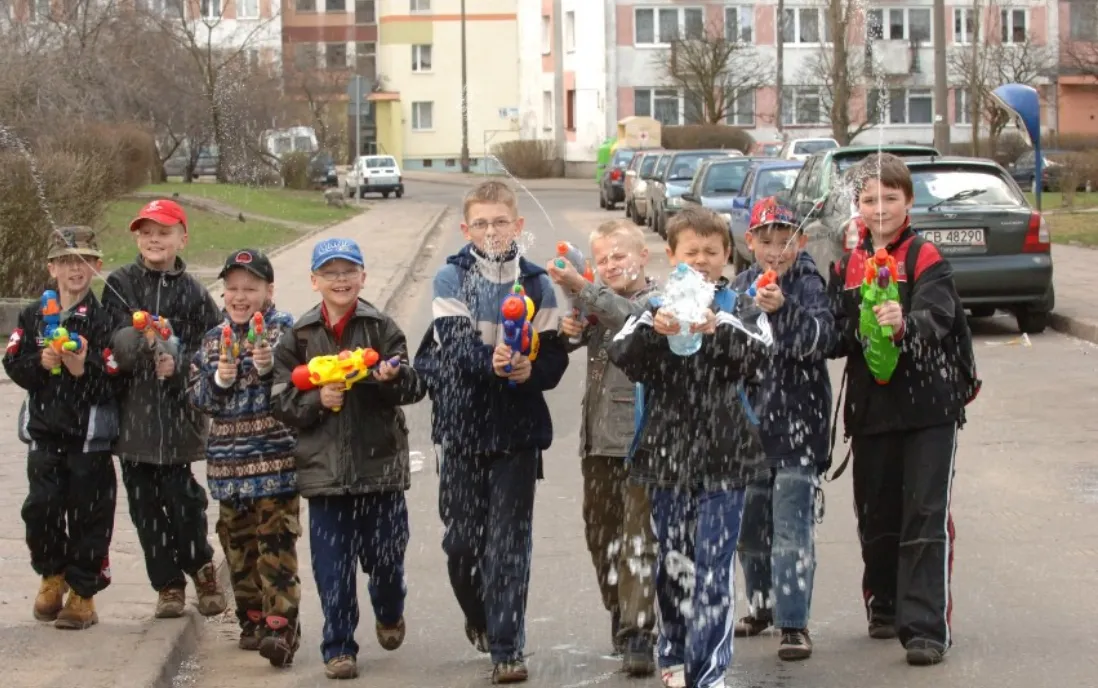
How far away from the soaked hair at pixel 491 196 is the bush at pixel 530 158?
59996mm

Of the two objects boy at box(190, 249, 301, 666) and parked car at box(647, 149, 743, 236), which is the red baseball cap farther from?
parked car at box(647, 149, 743, 236)

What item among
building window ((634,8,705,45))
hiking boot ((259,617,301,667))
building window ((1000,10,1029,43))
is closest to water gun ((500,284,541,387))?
hiking boot ((259,617,301,667))

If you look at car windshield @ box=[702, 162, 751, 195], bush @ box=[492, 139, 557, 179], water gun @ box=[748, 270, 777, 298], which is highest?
bush @ box=[492, 139, 557, 179]

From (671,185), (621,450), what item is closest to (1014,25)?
(671,185)

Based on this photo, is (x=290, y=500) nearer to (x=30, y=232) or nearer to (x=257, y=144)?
(x=30, y=232)

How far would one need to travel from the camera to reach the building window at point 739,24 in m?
71.0

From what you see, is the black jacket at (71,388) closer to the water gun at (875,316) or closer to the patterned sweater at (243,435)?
the patterned sweater at (243,435)

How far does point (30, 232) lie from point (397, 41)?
71.3 m

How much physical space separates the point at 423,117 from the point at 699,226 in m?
74.8

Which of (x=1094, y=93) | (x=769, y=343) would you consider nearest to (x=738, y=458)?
(x=769, y=343)

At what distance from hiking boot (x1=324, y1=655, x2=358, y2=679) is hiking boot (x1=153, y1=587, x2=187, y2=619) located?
0.89 m

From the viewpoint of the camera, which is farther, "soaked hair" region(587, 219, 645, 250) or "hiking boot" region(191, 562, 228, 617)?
"hiking boot" region(191, 562, 228, 617)

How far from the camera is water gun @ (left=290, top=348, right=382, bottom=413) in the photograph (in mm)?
5910

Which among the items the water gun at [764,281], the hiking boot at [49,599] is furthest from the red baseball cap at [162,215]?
the water gun at [764,281]
